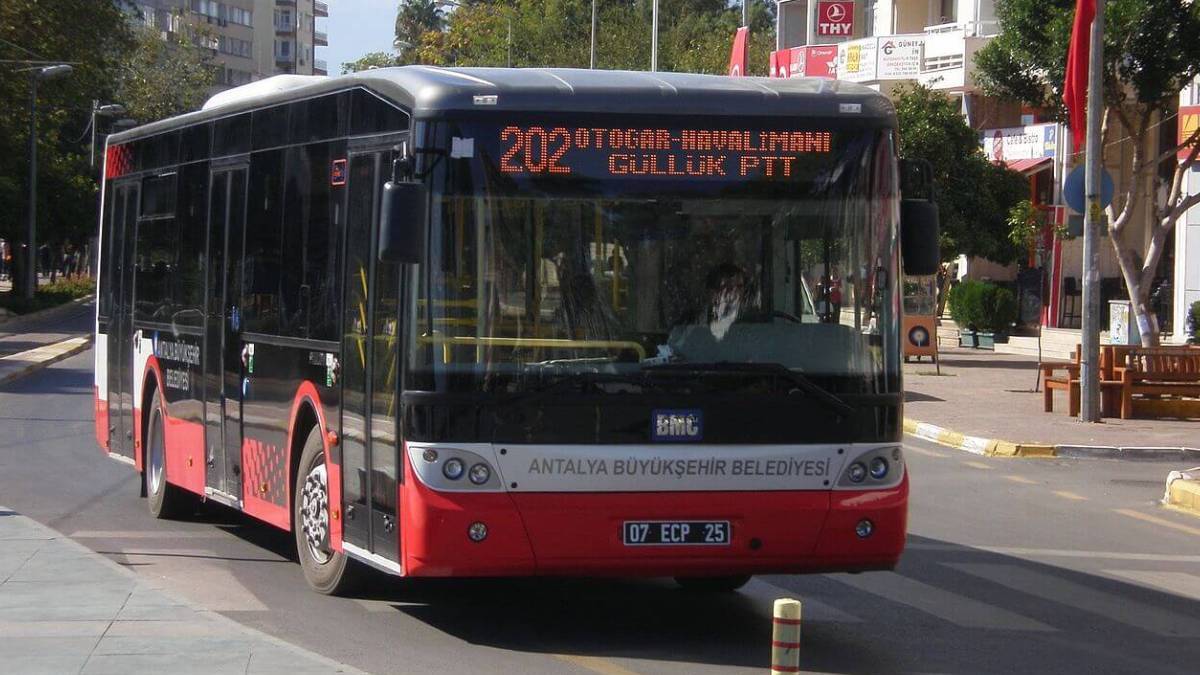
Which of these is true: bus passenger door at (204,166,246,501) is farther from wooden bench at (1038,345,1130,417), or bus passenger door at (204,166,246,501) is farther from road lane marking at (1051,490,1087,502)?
wooden bench at (1038,345,1130,417)

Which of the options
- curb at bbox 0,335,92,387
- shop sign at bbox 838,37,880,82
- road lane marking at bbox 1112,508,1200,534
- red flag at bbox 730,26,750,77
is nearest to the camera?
road lane marking at bbox 1112,508,1200,534

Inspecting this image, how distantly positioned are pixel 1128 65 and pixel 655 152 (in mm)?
17642

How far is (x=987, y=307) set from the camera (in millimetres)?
39469

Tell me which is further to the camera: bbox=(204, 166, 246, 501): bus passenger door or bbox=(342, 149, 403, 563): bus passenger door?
bbox=(204, 166, 246, 501): bus passenger door

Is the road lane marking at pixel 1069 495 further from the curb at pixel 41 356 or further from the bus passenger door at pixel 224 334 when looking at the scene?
the curb at pixel 41 356

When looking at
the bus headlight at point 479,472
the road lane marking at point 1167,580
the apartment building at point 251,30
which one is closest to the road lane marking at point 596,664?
the bus headlight at point 479,472

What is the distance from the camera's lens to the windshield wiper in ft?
26.5

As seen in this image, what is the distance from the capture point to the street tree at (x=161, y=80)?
8831 cm

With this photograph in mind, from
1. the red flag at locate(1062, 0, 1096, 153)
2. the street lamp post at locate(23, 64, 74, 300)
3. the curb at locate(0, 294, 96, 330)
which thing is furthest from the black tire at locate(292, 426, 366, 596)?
the street lamp post at locate(23, 64, 74, 300)

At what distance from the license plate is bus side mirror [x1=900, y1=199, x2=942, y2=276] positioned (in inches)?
62.2

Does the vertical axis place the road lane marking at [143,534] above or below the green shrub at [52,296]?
below

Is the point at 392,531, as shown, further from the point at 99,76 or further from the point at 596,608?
the point at 99,76

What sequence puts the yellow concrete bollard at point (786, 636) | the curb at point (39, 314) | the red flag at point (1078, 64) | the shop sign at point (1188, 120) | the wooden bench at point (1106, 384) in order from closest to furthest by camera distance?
the yellow concrete bollard at point (786, 636) → the wooden bench at point (1106, 384) → the red flag at point (1078, 64) → the shop sign at point (1188, 120) → the curb at point (39, 314)

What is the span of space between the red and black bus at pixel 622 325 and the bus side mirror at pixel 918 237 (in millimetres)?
13
